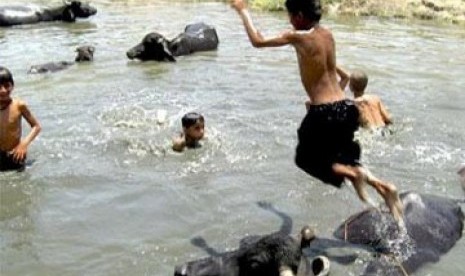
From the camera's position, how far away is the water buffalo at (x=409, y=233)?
4734 millimetres

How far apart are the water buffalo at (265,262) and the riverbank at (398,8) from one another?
1549 centimetres

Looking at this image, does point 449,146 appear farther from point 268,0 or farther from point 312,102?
point 268,0

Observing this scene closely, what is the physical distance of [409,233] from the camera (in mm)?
4945

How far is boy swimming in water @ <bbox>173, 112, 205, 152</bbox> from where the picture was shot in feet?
23.8

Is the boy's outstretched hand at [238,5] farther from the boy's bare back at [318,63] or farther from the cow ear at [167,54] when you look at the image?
the cow ear at [167,54]

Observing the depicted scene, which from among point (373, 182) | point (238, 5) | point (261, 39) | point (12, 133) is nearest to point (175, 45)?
point (12, 133)

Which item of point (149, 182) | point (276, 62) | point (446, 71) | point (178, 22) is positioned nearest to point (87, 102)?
point (149, 182)

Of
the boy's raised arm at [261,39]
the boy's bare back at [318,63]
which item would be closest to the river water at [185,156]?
the boy's bare back at [318,63]

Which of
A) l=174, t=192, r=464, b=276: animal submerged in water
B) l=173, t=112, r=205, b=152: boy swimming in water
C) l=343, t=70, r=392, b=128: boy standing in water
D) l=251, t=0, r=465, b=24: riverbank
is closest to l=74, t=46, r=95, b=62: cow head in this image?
l=173, t=112, r=205, b=152: boy swimming in water

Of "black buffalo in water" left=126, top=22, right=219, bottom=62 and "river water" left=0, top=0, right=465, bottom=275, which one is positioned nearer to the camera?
"river water" left=0, top=0, right=465, bottom=275

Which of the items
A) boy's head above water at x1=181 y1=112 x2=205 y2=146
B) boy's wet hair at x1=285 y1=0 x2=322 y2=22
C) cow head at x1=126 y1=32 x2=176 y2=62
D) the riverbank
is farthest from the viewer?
the riverbank

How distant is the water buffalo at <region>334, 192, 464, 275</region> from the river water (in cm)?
11

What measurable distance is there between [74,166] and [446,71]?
7.19 metres

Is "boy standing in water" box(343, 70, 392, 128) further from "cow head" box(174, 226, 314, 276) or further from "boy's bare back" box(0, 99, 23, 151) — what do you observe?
"cow head" box(174, 226, 314, 276)
